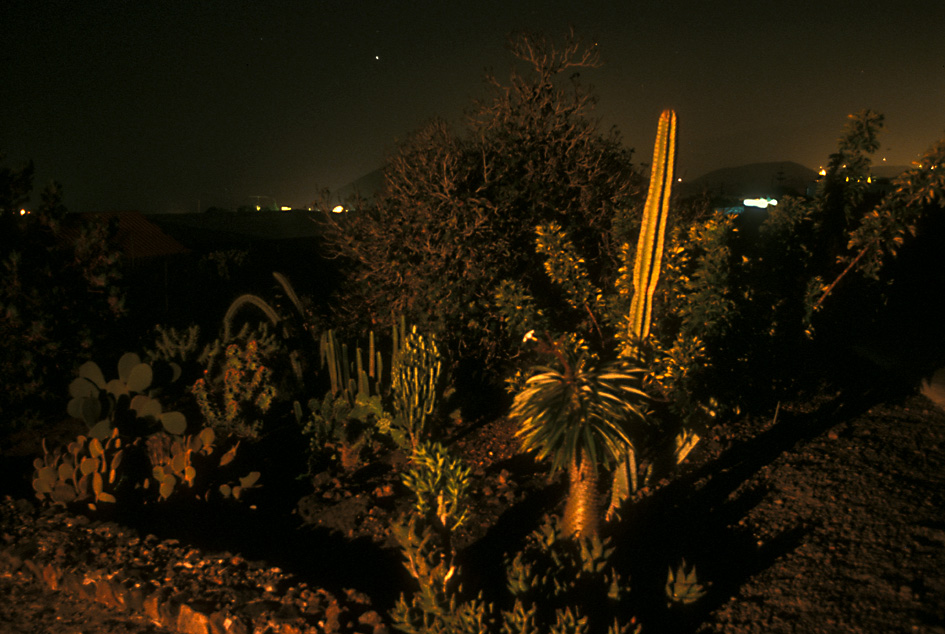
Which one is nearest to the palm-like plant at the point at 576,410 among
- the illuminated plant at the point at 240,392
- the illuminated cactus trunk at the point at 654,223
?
the illuminated cactus trunk at the point at 654,223

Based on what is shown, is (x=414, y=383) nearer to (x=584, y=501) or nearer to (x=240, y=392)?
(x=240, y=392)

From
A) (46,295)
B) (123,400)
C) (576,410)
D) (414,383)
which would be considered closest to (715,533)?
(576,410)

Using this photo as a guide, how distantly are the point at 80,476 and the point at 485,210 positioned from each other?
14.3 ft

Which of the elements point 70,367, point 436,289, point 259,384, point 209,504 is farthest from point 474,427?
point 70,367

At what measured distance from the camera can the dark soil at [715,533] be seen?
10.00 feet

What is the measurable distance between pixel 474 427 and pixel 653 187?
11.0ft

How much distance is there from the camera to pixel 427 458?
292 cm

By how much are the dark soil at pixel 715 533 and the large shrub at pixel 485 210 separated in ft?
5.18

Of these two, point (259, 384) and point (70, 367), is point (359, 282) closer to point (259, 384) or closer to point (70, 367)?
point (259, 384)

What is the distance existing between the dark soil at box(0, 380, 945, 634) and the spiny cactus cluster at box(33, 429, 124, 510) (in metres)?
0.23

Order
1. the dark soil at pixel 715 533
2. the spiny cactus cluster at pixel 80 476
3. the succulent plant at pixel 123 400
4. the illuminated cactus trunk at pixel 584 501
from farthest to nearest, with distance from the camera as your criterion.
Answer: the succulent plant at pixel 123 400
the spiny cactus cluster at pixel 80 476
the illuminated cactus trunk at pixel 584 501
the dark soil at pixel 715 533

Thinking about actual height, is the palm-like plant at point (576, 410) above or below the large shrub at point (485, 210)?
below

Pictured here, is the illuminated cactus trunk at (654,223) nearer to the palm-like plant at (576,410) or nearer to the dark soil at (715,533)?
the palm-like plant at (576,410)

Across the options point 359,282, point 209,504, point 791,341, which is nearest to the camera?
point 209,504
